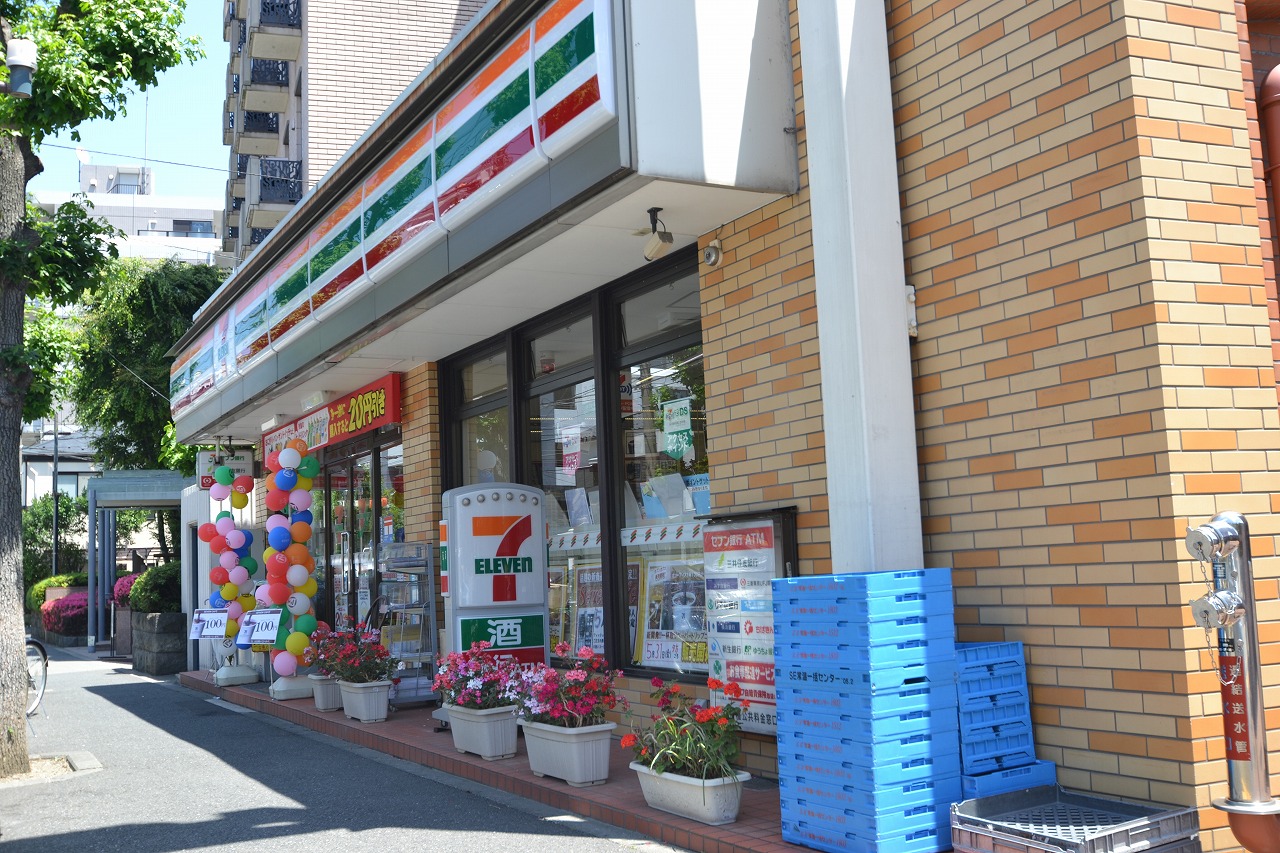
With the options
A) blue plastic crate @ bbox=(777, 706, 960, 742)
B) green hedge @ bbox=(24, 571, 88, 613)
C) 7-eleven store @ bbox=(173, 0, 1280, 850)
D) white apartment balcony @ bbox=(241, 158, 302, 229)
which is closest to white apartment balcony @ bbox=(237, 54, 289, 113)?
white apartment balcony @ bbox=(241, 158, 302, 229)

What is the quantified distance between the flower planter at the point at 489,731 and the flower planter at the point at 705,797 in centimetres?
237

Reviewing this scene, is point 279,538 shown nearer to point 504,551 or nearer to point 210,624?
point 210,624

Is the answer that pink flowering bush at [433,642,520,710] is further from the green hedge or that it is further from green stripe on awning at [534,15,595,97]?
the green hedge

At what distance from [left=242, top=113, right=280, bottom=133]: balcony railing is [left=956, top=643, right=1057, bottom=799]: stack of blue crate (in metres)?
32.8

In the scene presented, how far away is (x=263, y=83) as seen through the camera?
31.4m

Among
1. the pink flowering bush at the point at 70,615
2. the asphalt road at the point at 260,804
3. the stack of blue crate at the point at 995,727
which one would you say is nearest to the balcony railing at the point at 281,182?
the pink flowering bush at the point at 70,615

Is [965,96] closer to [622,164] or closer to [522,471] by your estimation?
[622,164]

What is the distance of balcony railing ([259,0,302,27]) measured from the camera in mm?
28359

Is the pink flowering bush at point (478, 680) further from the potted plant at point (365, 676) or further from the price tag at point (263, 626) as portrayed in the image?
the price tag at point (263, 626)

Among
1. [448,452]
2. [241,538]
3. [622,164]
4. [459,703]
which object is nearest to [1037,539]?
[622,164]

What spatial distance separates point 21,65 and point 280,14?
72.1ft

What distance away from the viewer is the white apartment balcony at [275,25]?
28359 millimetres

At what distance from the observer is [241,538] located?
15.1 m

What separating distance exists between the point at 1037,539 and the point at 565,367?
5462 mm
